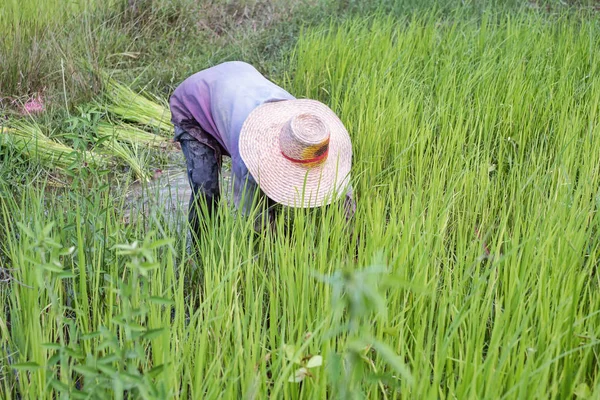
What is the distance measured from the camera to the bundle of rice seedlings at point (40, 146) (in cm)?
310

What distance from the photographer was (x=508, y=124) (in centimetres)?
289

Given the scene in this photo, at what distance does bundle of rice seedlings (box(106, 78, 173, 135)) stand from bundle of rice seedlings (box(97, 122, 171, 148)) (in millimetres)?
74

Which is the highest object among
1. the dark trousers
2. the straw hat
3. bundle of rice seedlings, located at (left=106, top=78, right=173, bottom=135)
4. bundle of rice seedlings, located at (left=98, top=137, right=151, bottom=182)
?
the straw hat

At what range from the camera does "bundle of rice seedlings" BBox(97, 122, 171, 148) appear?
3686 millimetres

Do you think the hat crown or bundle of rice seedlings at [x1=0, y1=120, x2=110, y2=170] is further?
bundle of rice seedlings at [x1=0, y1=120, x2=110, y2=170]

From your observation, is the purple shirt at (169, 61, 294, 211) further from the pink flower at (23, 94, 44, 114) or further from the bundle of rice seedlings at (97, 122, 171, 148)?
the pink flower at (23, 94, 44, 114)

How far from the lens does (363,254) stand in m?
1.89

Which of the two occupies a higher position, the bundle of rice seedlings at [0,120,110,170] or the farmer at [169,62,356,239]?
the farmer at [169,62,356,239]

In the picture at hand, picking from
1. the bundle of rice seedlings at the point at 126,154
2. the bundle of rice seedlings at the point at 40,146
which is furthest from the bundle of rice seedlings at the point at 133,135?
the bundle of rice seedlings at the point at 40,146

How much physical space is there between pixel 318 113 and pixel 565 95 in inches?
54.7

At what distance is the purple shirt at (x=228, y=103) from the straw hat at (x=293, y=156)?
8 centimetres

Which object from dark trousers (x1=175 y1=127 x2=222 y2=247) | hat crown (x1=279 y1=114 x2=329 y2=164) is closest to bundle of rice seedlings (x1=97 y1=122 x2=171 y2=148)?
dark trousers (x1=175 y1=127 x2=222 y2=247)

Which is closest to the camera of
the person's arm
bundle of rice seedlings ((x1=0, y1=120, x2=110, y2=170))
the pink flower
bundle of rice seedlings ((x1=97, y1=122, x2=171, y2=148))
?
the person's arm

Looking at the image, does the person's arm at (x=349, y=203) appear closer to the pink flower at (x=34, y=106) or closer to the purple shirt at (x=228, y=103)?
the purple shirt at (x=228, y=103)
